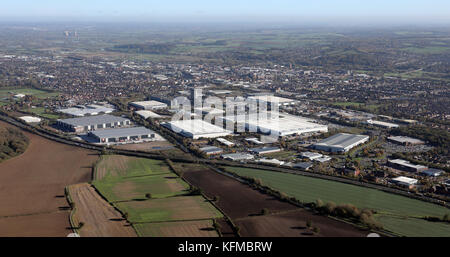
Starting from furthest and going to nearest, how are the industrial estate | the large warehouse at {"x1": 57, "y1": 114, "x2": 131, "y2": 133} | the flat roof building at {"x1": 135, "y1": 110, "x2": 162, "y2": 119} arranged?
the flat roof building at {"x1": 135, "y1": 110, "x2": 162, "y2": 119} → the large warehouse at {"x1": 57, "y1": 114, "x2": 131, "y2": 133} → the industrial estate

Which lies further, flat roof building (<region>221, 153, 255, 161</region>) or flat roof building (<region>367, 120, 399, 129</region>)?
flat roof building (<region>367, 120, 399, 129</region>)

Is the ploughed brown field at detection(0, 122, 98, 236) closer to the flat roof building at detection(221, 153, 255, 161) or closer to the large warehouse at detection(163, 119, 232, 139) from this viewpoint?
the large warehouse at detection(163, 119, 232, 139)

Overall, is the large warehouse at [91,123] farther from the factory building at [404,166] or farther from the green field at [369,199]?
the factory building at [404,166]

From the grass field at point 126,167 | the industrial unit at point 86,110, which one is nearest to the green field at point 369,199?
the grass field at point 126,167

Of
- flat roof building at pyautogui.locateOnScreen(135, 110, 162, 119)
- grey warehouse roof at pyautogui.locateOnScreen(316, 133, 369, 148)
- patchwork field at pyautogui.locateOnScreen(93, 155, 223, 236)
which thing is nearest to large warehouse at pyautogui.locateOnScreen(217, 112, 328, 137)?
grey warehouse roof at pyautogui.locateOnScreen(316, 133, 369, 148)

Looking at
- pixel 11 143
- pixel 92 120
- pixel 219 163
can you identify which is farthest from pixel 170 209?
pixel 92 120

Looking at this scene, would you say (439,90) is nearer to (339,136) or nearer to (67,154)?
(339,136)
